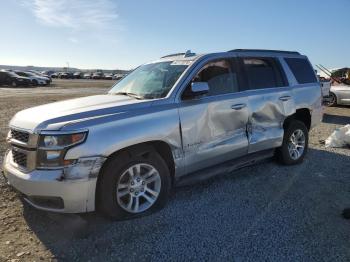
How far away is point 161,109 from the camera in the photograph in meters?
4.52

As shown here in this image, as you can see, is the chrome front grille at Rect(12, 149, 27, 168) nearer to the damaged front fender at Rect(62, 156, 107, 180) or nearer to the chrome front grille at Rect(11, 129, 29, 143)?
the chrome front grille at Rect(11, 129, 29, 143)

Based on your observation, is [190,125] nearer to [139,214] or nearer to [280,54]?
[139,214]

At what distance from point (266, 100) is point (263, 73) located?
1.63ft

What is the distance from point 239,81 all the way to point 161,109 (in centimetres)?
159

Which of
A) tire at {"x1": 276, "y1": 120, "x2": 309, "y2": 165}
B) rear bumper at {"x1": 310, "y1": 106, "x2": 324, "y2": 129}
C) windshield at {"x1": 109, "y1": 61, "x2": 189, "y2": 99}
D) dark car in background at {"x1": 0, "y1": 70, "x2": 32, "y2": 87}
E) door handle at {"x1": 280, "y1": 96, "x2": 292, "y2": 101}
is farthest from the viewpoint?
dark car in background at {"x1": 0, "y1": 70, "x2": 32, "y2": 87}

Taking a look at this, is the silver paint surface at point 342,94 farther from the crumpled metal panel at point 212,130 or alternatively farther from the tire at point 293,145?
the crumpled metal panel at point 212,130

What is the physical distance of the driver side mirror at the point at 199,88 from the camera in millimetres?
4672

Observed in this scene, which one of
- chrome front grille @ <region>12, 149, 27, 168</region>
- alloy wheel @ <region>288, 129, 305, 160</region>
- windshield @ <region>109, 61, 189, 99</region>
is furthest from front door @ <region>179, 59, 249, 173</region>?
chrome front grille @ <region>12, 149, 27, 168</region>

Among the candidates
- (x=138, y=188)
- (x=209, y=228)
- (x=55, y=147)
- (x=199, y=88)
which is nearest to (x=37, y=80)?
(x=199, y=88)

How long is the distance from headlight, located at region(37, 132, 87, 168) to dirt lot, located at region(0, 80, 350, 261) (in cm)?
67

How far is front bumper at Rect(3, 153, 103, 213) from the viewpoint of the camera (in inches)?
150

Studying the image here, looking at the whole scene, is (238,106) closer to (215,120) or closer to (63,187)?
(215,120)

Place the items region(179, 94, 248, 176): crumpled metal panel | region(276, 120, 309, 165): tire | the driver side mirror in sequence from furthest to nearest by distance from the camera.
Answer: region(276, 120, 309, 165): tire < region(179, 94, 248, 176): crumpled metal panel < the driver side mirror

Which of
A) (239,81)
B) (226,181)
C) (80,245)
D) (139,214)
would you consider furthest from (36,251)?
(239,81)
